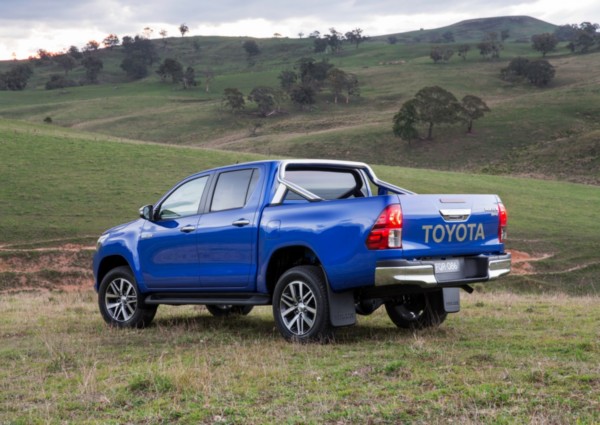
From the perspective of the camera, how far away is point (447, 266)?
30.3ft

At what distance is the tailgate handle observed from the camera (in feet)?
30.2

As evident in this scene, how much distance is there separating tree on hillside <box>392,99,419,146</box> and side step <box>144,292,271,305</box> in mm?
72541

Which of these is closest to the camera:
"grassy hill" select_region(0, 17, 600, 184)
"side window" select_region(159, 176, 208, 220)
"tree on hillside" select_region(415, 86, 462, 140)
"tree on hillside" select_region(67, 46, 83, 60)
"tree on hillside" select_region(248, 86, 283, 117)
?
"side window" select_region(159, 176, 208, 220)

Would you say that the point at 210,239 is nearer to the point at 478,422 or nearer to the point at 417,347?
the point at 417,347

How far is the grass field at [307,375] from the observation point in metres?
6.05

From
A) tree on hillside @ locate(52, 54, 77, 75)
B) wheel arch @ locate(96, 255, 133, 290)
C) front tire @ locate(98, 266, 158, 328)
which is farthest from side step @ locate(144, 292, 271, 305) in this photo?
tree on hillside @ locate(52, 54, 77, 75)

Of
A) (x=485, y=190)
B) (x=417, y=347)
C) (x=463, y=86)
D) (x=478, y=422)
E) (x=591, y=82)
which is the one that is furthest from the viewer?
(x=463, y=86)

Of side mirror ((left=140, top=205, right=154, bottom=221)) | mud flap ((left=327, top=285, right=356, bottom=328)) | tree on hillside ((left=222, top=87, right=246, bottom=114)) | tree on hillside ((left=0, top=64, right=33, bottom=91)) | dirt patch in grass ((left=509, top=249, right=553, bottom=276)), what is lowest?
dirt patch in grass ((left=509, top=249, right=553, bottom=276))

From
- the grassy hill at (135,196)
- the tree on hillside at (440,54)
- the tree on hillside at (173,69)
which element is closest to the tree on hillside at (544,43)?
the tree on hillside at (440,54)

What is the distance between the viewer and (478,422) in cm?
558

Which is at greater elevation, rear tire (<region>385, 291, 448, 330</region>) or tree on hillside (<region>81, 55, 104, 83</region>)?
tree on hillside (<region>81, 55, 104, 83</region>)

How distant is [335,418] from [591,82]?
11191 cm

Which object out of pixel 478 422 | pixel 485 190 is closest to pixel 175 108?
pixel 485 190

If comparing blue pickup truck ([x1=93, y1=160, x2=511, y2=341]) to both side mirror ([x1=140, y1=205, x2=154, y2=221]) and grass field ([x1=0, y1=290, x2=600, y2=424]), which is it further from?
grass field ([x1=0, y1=290, x2=600, y2=424])
